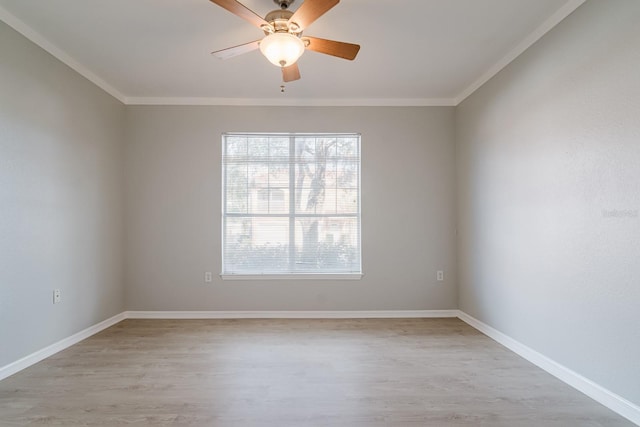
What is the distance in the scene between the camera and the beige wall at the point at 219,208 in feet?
12.7

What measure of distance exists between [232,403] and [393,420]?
98 cm

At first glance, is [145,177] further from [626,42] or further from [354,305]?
[626,42]

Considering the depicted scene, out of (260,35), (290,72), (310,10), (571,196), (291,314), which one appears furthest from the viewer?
(291,314)

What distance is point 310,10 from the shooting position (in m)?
1.88

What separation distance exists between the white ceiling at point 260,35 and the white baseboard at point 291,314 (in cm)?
251

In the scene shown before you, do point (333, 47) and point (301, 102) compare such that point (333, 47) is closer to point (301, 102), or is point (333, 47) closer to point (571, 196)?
point (301, 102)

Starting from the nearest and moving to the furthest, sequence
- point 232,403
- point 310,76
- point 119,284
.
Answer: point 232,403 < point 310,76 < point 119,284

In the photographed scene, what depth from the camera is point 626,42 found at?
1883 mm

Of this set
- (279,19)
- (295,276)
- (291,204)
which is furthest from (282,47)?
(295,276)

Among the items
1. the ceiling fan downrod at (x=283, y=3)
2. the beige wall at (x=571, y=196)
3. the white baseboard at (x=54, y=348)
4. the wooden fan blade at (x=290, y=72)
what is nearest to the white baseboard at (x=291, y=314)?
the white baseboard at (x=54, y=348)

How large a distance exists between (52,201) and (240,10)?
2.31 meters

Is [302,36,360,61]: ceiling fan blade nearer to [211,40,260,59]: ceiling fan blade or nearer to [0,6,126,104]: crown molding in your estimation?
[211,40,260,59]: ceiling fan blade

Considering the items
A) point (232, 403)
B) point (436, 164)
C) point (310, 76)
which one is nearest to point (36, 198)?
point (232, 403)

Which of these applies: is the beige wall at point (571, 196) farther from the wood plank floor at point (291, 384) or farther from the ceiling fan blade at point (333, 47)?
the ceiling fan blade at point (333, 47)
